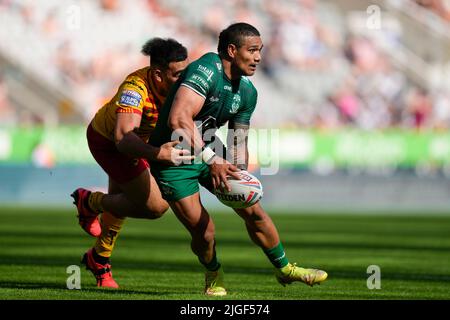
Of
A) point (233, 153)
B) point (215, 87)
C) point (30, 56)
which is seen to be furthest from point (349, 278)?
point (30, 56)

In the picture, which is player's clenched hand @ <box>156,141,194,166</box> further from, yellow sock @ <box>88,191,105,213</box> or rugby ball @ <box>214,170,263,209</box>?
yellow sock @ <box>88,191,105,213</box>

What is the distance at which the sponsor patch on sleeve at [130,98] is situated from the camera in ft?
29.1

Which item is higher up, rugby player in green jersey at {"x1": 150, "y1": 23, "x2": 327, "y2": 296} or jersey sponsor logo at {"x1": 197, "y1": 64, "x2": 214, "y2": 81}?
jersey sponsor logo at {"x1": 197, "y1": 64, "x2": 214, "y2": 81}

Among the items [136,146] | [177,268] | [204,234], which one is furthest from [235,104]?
[177,268]

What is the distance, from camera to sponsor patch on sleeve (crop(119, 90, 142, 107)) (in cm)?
886

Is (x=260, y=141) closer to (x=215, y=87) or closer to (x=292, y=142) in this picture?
(x=292, y=142)

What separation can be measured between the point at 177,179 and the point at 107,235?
60.6 inches

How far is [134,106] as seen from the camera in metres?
8.85

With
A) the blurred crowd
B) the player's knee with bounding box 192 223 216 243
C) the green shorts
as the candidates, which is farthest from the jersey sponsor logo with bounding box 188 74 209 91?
the blurred crowd

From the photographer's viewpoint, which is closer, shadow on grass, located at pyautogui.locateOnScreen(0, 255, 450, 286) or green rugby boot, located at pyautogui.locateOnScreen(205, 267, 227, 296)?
green rugby boot, located at pyautogui.locateOnScreen(205, 267, 227, 296)

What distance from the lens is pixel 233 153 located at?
8836 millimetres

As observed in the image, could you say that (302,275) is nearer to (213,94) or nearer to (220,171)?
(220,171)

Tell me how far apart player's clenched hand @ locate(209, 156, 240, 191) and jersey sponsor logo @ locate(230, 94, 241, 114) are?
64cm

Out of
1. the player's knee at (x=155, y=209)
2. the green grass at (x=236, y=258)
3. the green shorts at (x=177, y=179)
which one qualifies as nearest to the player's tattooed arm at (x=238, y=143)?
the green shorts at (x=177, y=179)
